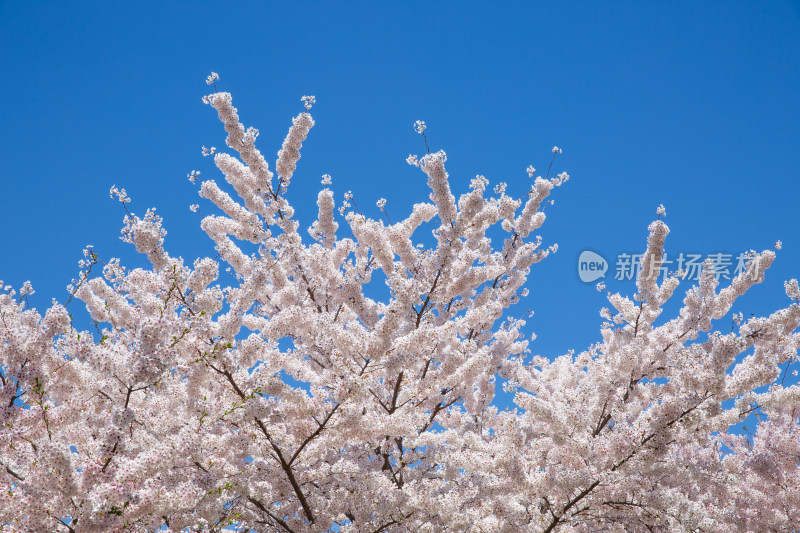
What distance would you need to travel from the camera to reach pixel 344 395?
5.59m

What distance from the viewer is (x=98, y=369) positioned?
509cm

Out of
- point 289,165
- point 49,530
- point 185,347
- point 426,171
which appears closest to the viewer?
point 49,530

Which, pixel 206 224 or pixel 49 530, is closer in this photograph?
pixel 49 530

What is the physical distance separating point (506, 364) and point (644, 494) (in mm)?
3242

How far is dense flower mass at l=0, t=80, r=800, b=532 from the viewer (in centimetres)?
515

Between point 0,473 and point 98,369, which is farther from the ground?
point 98,369

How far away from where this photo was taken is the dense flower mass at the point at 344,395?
515 centimetres

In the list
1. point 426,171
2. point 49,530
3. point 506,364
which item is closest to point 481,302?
point 506,364

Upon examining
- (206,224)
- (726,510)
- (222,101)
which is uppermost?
(222,101)

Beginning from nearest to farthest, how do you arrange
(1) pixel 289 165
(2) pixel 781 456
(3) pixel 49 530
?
(3) pixel 49 530, (1) pixel 289 165, (2) pixel 781 456

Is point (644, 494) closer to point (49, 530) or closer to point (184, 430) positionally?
point (184, 430)

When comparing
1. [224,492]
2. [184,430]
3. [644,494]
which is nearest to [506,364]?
[644,494]

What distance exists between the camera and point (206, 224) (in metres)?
8.66

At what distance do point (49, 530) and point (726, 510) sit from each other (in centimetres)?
1022
